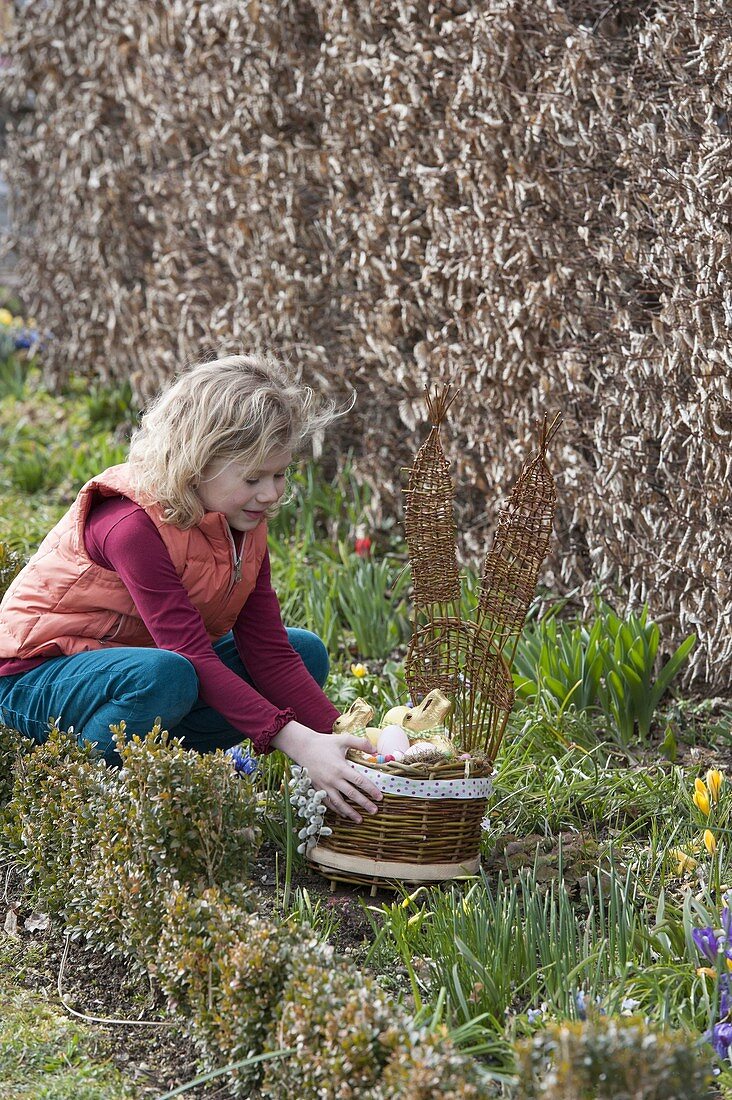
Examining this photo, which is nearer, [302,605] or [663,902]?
[663,902]

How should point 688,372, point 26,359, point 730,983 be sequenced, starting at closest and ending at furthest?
point 730,983 < point 688,372 < point 26,359

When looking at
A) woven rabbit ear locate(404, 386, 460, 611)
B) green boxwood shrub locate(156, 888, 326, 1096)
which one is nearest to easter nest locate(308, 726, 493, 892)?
green boxwood shrub locate(156, 888, 326, 1096)

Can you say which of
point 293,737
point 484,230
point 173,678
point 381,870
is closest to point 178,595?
point 173,678

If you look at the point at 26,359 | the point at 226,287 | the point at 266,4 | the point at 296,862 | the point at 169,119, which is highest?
the point at 266,4

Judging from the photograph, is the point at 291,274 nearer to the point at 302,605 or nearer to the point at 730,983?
the point at 302,605

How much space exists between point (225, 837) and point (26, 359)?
5.47 meters

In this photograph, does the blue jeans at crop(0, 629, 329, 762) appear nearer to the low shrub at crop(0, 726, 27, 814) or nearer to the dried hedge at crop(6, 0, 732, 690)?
the low shrub at crop(0, 726, 27, 814)

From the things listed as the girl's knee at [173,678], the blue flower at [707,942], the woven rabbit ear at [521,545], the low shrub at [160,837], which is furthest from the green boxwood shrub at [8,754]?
the blue flower at [707,942]

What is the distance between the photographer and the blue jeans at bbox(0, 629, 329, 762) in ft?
7.94

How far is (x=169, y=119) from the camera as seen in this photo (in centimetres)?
486

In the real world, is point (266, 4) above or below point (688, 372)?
above

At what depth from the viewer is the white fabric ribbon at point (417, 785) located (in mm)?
2234

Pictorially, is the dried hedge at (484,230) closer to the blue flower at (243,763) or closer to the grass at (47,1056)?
the blue flower at (243,763)

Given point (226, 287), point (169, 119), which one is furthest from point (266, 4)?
point (226, 287)
